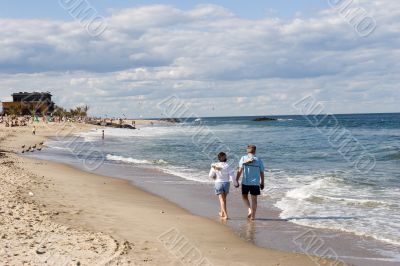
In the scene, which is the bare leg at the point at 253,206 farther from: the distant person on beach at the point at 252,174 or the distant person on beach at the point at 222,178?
the distant person on beach at the point at 222,178

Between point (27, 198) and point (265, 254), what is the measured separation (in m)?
5.85

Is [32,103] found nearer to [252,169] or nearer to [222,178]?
[222,178]

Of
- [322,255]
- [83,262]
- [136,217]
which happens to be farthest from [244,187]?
[83,262]

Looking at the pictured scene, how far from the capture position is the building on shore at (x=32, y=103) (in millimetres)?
106375

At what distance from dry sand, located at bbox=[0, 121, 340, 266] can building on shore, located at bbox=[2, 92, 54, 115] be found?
99216 millimetres

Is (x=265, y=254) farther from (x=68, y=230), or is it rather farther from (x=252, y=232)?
(x=68, y=230)

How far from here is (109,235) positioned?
803cm

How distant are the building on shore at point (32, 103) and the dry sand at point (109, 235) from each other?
99.2 meters

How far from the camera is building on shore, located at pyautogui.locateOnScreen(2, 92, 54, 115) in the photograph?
106 m

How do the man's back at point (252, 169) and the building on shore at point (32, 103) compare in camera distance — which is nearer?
the man's back at point (252, 169)

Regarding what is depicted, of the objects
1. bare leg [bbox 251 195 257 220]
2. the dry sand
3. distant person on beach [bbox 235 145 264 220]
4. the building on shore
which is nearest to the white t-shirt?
distant person on beach [bbox 235 145 264 220]

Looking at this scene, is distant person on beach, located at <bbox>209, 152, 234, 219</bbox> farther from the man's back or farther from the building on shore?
the building on shore

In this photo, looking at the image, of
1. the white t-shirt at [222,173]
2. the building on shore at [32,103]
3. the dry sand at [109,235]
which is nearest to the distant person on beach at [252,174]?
the white t-shirt at [222,173]

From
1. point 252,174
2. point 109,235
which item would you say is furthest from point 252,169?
point 109,235
